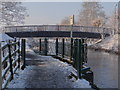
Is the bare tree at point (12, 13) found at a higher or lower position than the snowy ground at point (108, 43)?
higher

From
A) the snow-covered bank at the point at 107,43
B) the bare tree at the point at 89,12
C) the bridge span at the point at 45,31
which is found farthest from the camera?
the bare tree at the point at 89,12

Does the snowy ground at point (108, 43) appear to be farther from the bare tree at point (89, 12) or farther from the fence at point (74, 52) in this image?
the bare tree at point (89, 12)

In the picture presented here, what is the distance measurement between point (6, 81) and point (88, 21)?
66257mm

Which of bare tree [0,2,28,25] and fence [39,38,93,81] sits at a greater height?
bare tree [0,2,28,25]

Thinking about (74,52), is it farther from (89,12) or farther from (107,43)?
(89,12)

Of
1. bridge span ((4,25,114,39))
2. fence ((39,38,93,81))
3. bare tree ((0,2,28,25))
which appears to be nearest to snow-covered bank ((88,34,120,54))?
bridge span ((4,25,114,39))

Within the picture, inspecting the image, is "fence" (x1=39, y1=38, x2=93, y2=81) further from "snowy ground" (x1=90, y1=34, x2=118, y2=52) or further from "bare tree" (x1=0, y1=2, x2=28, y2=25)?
"bare tree" (x1=0, y1=2, x2=28, y2=25)

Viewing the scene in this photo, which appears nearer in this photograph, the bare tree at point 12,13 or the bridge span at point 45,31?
the bridge span at point 45,31

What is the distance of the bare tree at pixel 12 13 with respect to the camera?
49.6 metres

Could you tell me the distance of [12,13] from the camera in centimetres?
5166

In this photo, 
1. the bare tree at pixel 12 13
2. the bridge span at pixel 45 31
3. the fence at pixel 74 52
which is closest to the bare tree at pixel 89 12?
the bare tree at pixel 12 13

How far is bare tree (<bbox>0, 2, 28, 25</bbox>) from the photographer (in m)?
49.6

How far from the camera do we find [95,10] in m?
73.1

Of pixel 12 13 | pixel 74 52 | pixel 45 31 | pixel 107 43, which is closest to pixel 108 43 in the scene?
pixel 107 43
